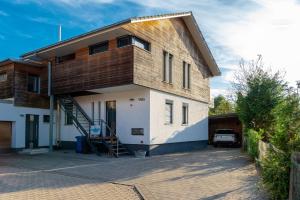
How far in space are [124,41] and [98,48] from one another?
2.07m

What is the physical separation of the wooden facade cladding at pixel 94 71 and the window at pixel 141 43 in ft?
2.82

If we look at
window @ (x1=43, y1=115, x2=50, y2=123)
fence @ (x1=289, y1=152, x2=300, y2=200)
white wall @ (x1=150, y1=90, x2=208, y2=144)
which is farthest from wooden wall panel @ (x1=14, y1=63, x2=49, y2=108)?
fence @ (x1=289, y1=152, x2=300, y2=200)

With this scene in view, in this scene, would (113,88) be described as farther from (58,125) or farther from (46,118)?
(46,118)

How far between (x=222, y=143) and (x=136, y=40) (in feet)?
41.2

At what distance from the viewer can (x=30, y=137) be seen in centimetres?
2122

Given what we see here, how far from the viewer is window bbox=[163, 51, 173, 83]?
20578 millimetres

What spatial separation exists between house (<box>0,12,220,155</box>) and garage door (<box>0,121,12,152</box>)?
0.83 ft

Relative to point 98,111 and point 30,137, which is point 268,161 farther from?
point 30,137

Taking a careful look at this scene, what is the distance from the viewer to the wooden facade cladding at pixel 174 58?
17.7 m

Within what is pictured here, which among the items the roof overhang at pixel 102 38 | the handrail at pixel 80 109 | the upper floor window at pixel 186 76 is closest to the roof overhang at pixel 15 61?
the roof overhang at pixel 102 38

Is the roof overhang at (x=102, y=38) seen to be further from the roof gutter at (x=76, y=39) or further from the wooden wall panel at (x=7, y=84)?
the wooden wall panel at (x=7, y=84)

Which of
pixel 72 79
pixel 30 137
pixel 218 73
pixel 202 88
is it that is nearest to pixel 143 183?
pixel 72 79

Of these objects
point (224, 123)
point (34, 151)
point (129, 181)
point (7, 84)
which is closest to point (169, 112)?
point (34, 151)

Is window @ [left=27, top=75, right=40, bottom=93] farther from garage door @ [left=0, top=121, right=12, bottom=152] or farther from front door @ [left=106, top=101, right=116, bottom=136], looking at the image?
front door @ [left=106, top=101, right=116, bottom=136]
